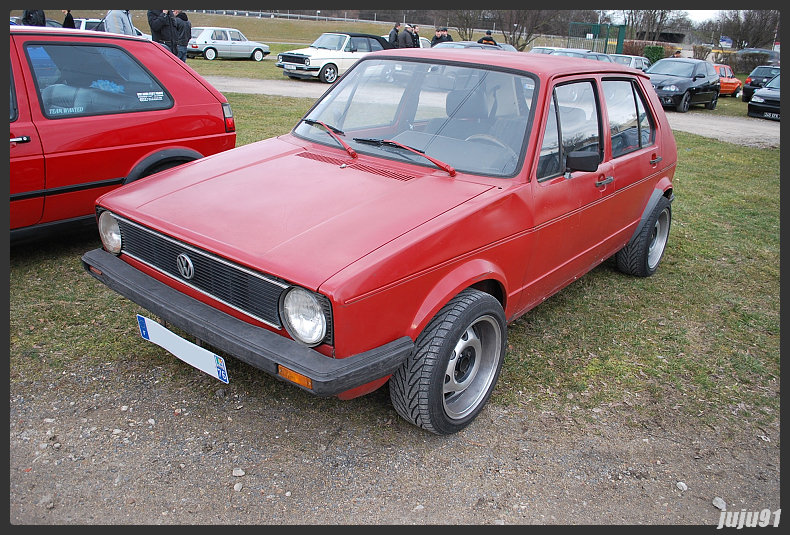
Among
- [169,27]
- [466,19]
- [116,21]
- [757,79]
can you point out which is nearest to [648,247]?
[116,21]

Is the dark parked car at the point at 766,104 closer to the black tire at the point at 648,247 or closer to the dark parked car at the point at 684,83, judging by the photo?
the dark parked car at the point at 684,83

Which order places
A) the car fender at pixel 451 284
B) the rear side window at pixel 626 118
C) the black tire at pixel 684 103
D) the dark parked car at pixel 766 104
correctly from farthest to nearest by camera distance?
the black tire at pixel 684 103 → the dark parked car at pixel 766 104 → the rear side window at pixel 626 118 → the car fender at pixel 451 284

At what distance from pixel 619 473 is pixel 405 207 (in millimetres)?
1634

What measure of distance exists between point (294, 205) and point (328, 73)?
17.3m

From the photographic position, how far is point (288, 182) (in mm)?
3143

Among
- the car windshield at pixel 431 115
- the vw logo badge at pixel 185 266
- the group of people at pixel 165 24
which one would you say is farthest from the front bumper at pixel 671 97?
the vw logo badge at pixel 185 266

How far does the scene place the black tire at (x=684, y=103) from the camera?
17.4 metres

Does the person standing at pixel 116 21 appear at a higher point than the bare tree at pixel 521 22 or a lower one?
lower

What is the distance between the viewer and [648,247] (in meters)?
4.90

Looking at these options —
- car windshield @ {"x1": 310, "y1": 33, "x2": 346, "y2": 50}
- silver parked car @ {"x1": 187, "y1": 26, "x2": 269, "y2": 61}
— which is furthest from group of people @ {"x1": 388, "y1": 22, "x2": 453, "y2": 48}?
silver parked car @ {"x1": 187, "y1": 26, "x2": 269, "y2": 61}

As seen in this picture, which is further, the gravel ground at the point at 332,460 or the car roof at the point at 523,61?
the car roof at the point at 523,61

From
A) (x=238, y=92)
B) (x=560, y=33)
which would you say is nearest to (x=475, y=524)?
(x=238, y=92)

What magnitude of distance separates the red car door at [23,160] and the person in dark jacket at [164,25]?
9.86 metres

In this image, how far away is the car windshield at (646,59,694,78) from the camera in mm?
17922
